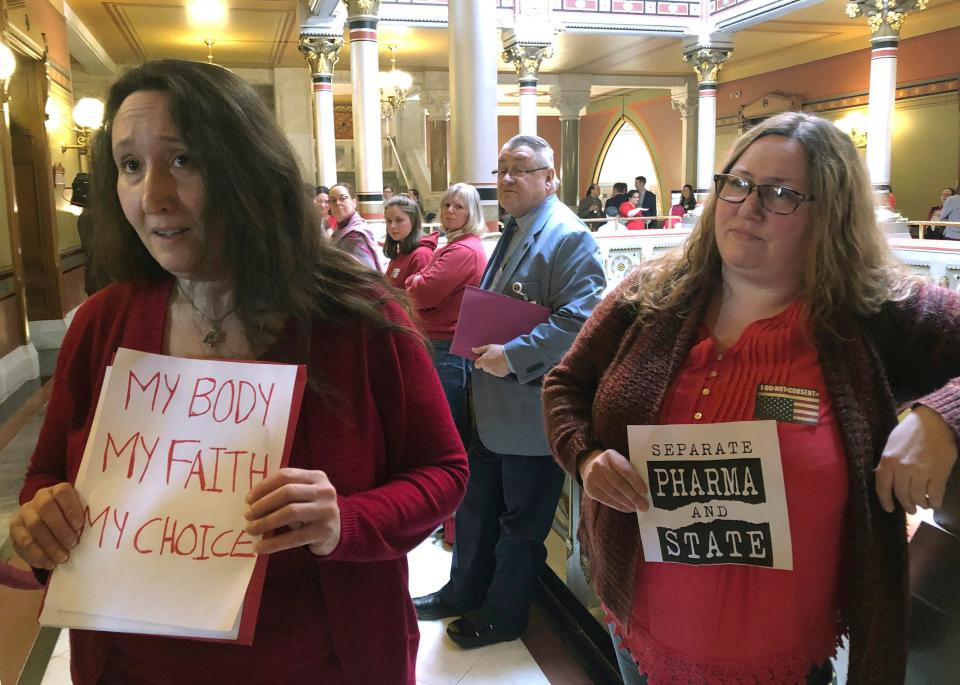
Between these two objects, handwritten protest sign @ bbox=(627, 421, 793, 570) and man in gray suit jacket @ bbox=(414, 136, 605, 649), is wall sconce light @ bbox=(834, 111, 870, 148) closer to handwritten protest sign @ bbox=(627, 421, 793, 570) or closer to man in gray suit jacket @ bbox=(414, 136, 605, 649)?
man in gray suit jacket @ bbox=(414, 136, 605, 649)

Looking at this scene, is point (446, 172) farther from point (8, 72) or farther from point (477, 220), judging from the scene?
point (477, 220)

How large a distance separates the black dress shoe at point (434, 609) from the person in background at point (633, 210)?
9.76 metres

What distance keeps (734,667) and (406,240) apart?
314 centimetres

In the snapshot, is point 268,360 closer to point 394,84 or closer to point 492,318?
Result: point 492,318

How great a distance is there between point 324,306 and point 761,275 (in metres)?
0.71

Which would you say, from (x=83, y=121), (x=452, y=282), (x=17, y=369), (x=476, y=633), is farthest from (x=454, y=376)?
(x=83, y=121)

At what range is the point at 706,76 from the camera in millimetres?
13734

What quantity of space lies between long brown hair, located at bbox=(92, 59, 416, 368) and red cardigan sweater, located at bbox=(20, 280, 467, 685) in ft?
0.13

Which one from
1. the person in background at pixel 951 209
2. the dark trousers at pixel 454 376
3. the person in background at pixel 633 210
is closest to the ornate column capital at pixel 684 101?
the person in background at pixel 633 210

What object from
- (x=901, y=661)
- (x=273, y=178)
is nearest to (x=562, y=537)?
(x=901, y=661)

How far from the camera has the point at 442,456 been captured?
3.45 ft

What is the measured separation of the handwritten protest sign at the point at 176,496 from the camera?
2.84ft

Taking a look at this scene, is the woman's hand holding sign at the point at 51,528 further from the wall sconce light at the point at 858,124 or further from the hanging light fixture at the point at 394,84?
the wall sconce light at the point at 858,124

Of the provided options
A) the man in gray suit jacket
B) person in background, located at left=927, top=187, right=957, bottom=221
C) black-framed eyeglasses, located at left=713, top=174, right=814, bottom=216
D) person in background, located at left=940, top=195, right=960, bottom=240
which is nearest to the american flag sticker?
black-framed eyeglasses, located at left=713, top=174, right=814, bottom=216
